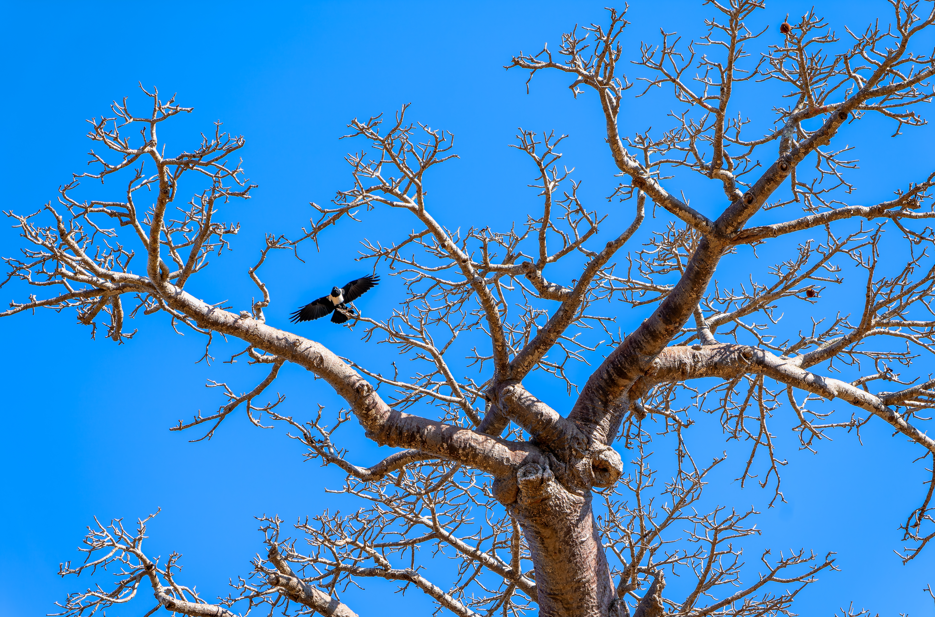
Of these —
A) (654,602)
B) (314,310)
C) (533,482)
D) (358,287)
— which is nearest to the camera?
(533,482)

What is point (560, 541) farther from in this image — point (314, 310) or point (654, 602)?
point (314, 310)

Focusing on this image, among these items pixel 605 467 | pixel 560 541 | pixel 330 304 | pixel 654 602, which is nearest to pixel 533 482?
pixel 560 541

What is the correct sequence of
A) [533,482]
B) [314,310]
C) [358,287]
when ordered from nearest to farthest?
[533,482] < [314,310] < [358,287]

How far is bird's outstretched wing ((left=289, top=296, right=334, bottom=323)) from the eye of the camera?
648 cm

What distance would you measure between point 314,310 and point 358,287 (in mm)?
651

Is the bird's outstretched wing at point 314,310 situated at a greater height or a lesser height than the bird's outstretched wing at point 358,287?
lesser

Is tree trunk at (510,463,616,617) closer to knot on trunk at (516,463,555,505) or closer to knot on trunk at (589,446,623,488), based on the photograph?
knot on trunk at (516,463,555,505)

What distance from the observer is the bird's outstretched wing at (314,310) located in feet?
21.3

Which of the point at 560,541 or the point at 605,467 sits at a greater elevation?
the point at 605,467

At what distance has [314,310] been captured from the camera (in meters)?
6.53

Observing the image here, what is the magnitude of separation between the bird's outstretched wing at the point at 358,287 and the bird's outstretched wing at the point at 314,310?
15.1 inches

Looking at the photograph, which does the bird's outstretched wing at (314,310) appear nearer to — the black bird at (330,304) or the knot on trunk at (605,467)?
the black bird at (330,304)

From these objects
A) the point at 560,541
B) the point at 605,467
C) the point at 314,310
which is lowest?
the point at 560,541

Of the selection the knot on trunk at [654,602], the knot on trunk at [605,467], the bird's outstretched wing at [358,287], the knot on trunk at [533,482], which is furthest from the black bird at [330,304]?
the knot on trunk at [654,602]
